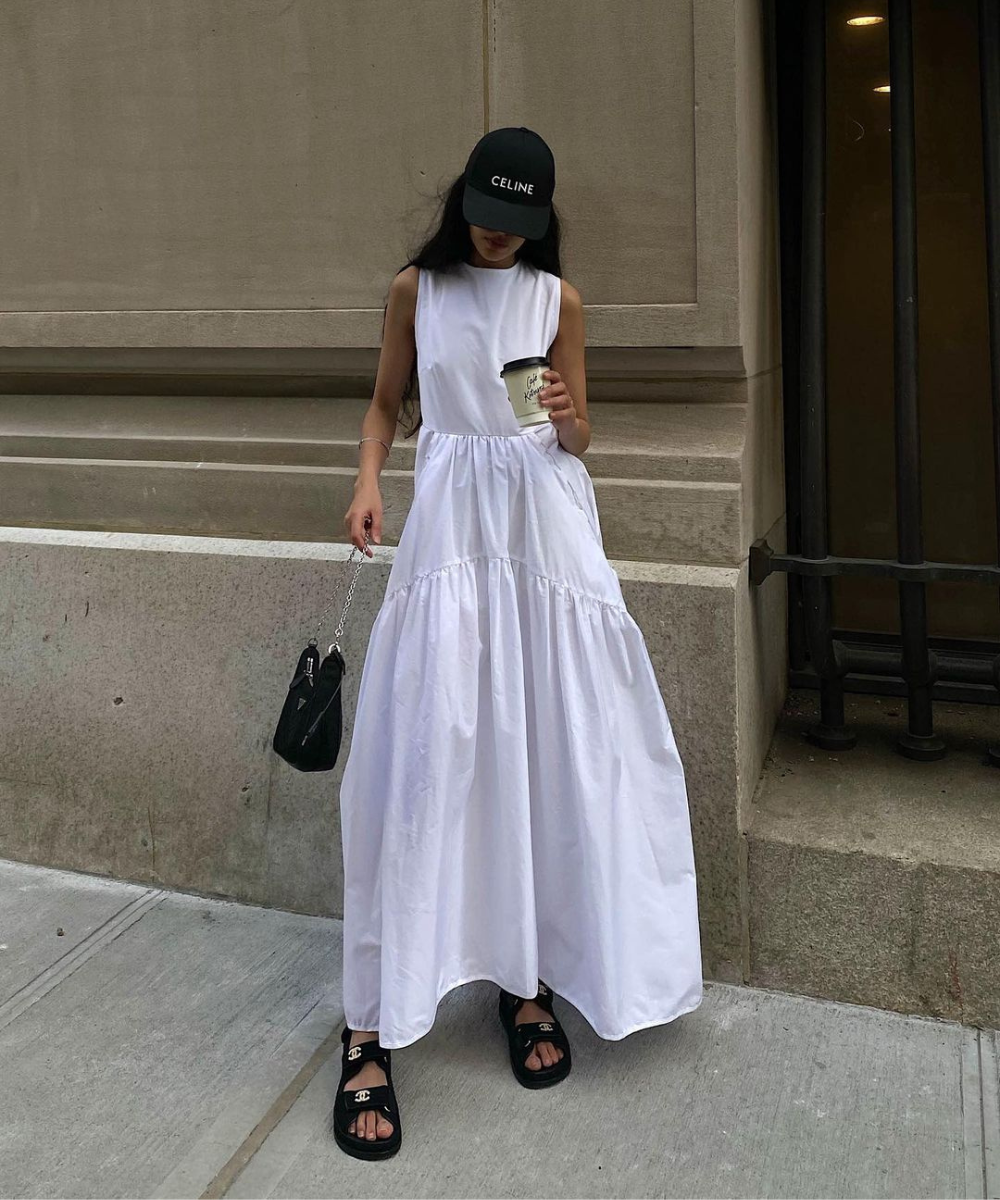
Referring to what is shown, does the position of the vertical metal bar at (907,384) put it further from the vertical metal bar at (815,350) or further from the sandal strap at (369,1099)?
the sandal strap at (369,1099)

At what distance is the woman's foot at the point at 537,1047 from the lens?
2854 mm

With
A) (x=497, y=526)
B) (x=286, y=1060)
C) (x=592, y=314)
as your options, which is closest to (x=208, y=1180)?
(x=286, y=1060)

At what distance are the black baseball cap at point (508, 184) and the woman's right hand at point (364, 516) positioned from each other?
2.10ft

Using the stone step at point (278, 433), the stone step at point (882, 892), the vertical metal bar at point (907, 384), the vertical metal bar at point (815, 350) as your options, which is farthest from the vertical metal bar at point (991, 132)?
the stone step at point (882, 892)

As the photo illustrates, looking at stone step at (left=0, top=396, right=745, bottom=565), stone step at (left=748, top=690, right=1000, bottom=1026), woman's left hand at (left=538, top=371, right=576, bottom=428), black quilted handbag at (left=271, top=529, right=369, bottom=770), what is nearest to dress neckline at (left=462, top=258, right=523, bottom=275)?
woman's left hand at (left=538, top=371, right=576, bottom=428)

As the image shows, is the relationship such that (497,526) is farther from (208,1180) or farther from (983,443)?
(983,443)

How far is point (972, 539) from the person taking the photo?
13.1ft

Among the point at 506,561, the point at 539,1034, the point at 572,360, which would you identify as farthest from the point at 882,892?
the point at 572,360

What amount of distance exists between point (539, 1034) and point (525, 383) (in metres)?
1.55

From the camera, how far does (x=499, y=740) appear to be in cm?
272

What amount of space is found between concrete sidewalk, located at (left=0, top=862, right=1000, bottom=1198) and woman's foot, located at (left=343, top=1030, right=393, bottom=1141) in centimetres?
6

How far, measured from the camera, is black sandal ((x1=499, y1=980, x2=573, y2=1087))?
9.29 feet

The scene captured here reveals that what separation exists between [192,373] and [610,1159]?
8.84ft

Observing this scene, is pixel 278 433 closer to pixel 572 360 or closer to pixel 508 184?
pixel 572 360
